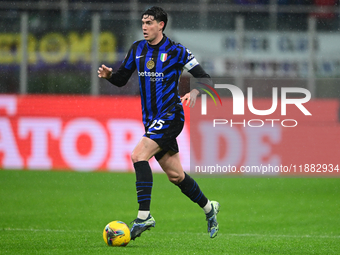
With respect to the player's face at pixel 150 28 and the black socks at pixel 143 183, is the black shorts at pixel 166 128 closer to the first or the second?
the black socks at pixel 143 183

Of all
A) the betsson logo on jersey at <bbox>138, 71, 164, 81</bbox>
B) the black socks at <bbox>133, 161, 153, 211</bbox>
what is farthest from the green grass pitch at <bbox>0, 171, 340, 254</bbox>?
the betsson logo on jersey at <bbox>138, 71, 164, 81</bbox>

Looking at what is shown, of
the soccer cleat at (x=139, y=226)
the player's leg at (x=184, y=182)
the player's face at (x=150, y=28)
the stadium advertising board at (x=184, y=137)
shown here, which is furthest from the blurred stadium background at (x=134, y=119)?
the player's face at (x=150, y=28)

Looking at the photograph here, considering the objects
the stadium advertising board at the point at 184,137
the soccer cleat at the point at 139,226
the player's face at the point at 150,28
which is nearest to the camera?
the soccer cleat at the point at 139,226

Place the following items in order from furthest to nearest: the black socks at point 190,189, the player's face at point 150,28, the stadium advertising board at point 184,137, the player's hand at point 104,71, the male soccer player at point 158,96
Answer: the stadium advertising board at point 184,137 → the black socks at point 190,189 → the player's hand at point 104,71 → the player's face at point 150,28 → the male soccer player at point 158,96

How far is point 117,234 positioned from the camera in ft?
14.9

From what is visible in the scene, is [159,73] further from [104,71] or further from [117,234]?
[117,234]

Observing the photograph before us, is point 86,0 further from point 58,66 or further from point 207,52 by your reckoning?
point 207,52

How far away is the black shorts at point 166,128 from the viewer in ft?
15.4

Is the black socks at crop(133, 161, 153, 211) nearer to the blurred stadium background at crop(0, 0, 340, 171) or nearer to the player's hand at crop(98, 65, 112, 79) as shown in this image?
the player's hand at crop(98, 65, 112, 79)

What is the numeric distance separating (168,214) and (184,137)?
3658mm

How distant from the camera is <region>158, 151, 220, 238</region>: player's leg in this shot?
4.90m

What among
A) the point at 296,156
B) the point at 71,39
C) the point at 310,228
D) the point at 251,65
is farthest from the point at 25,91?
the point at 310,228

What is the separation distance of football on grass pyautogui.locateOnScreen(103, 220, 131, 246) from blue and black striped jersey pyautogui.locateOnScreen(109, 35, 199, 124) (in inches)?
37.8

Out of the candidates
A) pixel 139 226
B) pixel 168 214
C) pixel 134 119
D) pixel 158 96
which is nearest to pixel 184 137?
pixel 134 119
